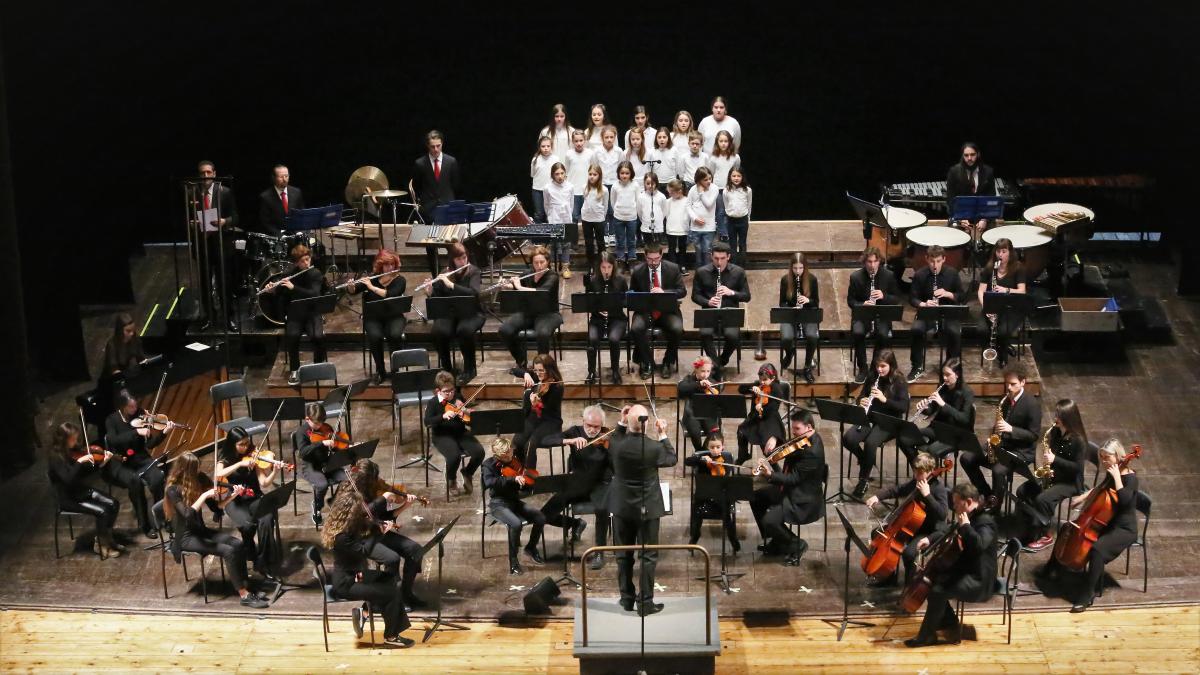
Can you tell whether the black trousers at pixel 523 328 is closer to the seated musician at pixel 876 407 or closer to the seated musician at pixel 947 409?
the seated musician at pixel 876 407

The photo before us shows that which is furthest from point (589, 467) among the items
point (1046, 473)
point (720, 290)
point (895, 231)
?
point (895, 231)

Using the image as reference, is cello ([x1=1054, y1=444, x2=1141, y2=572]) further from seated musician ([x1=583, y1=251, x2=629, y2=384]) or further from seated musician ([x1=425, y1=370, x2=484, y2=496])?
seated musician ([x1=425, y1=370, x2=484, y2=496])

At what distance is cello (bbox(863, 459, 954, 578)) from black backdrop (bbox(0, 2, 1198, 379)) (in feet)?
21.5

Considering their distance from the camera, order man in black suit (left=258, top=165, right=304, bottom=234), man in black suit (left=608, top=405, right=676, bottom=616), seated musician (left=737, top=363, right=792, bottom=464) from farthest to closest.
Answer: man in black suit (left=258, top=165, right=304, bottom=234) < seated musician (left=737, top=363, right=792, bottom=464) < man in black suit (left=608, top=405, right=676, bottom=616)

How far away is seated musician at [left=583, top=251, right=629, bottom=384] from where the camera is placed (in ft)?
42.1

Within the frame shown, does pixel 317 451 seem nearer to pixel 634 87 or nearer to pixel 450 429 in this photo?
pixel 450 429

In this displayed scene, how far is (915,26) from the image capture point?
638 inches

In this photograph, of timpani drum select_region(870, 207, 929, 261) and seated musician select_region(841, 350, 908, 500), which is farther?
timpani drum select_region(870, 207, 929, 261)

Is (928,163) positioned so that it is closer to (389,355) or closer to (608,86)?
(608,86)

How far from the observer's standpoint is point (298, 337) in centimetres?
1320

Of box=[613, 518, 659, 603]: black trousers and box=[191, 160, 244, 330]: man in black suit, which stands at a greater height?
Result: box=[191, 160, 244, 330]: man in black suit

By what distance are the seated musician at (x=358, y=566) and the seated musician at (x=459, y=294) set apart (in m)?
3.14

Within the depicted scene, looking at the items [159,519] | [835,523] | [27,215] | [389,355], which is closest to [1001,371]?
[835,523]

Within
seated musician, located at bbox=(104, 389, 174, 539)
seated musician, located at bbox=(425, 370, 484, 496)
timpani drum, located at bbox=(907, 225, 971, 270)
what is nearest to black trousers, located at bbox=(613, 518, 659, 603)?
seated musician, located at bbox=(425, 370, 484, 496)
